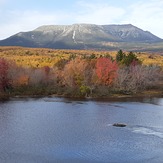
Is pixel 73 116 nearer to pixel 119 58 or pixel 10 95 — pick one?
pixel 10 95

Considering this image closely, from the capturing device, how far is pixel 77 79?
286 feet

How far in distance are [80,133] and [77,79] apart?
140 feet

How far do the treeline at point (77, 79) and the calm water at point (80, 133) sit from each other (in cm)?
1499

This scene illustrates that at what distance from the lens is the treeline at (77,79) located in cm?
8462

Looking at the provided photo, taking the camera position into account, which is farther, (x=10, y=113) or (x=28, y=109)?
Result: (x=28, y=109)

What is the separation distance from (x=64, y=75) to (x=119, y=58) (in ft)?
72.6

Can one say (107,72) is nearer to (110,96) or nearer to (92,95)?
(110,96)

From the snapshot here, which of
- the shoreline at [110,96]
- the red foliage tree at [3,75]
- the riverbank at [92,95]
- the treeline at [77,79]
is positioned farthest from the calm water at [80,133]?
the red foliage tree at [3,75]

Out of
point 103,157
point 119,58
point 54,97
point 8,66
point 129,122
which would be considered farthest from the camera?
point 119,58

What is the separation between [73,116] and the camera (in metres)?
56.9

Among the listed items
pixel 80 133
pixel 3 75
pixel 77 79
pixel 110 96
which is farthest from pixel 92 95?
pixel 80 133

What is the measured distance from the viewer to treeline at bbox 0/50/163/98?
8462 cm

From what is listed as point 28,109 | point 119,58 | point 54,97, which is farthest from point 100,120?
point 119,58

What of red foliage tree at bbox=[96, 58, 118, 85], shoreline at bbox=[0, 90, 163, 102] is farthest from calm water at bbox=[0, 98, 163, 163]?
red foliage tree at bbox=[96, 58, 118, 85]
